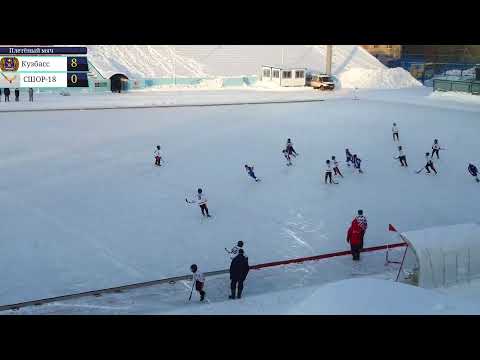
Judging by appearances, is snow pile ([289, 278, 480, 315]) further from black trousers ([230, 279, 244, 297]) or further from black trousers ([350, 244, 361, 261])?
black trousers ([350, 244, 361, 261])

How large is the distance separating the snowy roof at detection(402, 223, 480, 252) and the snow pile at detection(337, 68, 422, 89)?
3757cm

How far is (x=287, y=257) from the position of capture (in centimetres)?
1226

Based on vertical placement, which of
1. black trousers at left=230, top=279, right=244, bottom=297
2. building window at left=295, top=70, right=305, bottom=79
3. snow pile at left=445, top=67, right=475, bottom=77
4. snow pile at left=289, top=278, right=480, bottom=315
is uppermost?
snow pile at left=445, top=67, right=475, bottom=77

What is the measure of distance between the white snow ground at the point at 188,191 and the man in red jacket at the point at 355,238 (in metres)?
0.90

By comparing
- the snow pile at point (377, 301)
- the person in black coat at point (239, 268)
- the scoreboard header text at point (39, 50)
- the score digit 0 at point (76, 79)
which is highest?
the scoreboard header text at point (39, 50)

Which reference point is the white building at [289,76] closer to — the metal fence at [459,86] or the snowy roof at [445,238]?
the metal fence at [459,86]

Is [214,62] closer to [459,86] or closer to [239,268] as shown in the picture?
[459,86]

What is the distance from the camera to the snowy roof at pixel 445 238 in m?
10.2
